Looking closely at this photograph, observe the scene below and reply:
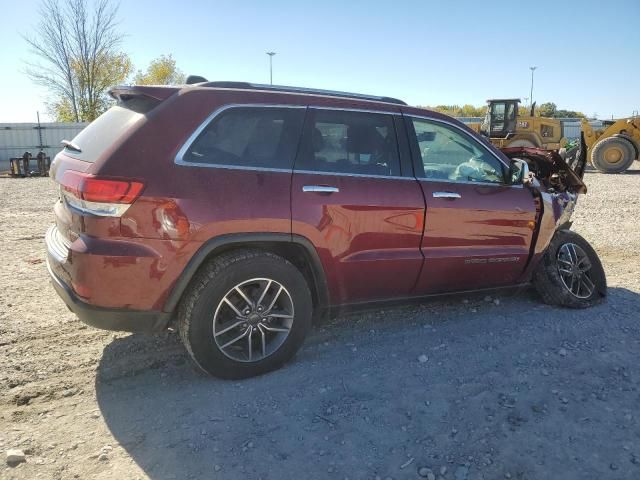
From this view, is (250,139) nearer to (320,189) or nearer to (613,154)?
(320,189)

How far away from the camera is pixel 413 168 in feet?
13.1

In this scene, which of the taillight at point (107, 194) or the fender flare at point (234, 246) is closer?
the taillight at point (107, 194)

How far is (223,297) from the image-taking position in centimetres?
330

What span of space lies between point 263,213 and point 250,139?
524 millimetres

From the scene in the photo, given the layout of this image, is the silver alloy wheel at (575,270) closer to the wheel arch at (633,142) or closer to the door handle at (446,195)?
the door handle at (446,195)

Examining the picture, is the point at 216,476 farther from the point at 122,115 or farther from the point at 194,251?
the point at 122,115

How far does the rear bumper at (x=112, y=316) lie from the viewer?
309cm

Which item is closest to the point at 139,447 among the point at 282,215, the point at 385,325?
the point at 282,215

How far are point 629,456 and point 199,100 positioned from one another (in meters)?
3.19

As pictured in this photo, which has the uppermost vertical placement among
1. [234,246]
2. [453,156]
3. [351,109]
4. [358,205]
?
[351,109]

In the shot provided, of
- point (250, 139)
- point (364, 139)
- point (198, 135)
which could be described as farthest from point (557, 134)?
point (198, 135)

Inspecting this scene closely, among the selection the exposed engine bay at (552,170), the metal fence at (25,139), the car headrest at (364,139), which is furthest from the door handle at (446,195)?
the metal fence at (25,139)

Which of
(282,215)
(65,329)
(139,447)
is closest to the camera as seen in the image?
(139,447)

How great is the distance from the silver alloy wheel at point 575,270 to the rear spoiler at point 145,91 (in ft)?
12.4
